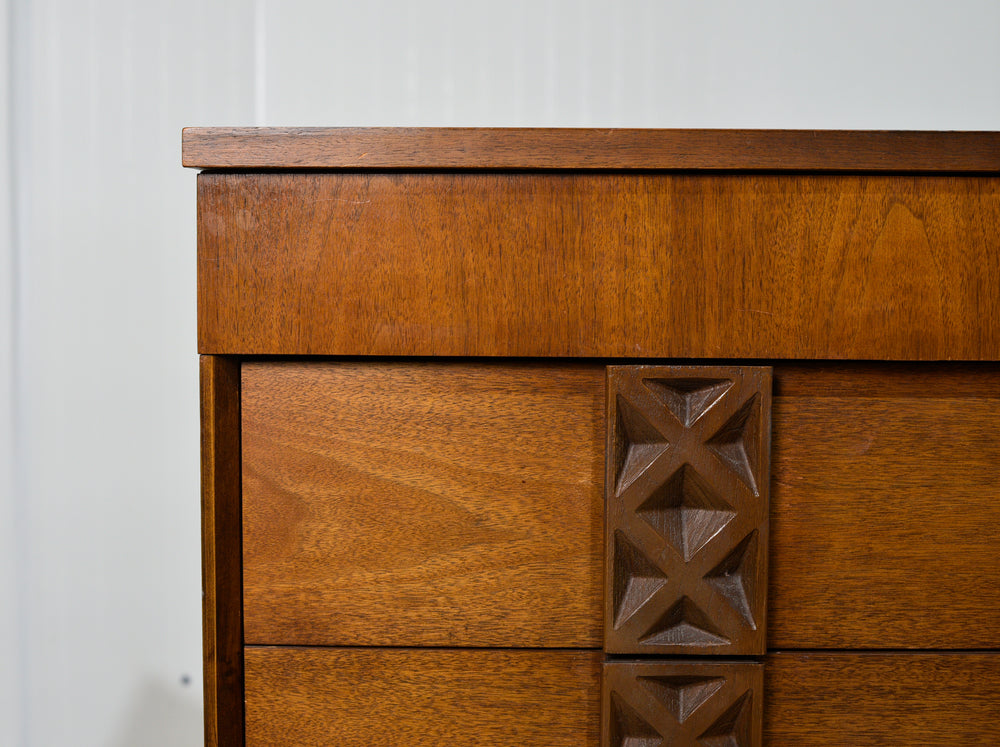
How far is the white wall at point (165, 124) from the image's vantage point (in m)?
0.85

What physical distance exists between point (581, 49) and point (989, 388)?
61 cm

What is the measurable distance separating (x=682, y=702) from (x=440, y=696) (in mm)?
159

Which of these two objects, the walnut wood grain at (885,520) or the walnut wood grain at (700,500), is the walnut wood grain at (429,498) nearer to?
the walnut wood grain at (700,500)

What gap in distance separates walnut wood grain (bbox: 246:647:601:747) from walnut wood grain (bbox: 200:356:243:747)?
0.12 ft

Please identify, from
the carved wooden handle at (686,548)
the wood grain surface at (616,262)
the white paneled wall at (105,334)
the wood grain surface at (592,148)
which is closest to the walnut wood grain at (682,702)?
the carved wooden handle at (686,548)

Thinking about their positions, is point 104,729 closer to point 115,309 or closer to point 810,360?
point 115,309

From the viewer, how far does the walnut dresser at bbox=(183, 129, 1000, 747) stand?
455 millimetres

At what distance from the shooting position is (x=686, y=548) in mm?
474

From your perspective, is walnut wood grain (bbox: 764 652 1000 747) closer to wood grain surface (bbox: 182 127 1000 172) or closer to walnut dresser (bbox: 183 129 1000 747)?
walnut dresser (bbox: 183 129 1000 747)

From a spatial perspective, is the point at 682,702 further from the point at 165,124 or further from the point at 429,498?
the point at 165,124

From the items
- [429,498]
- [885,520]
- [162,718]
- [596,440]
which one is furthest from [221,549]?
[162,718]

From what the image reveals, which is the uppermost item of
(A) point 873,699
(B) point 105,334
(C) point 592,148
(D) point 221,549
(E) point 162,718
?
(C) point 592,148

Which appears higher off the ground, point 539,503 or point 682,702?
point 539,503

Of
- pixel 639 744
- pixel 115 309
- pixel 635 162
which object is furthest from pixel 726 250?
pixel 115 309
